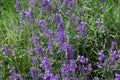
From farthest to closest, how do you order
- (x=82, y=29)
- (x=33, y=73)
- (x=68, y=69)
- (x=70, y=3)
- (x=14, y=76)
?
1. (x=70, y=3)
2. (x=82, y=29)
3. (x=14, y=76)
4. (x=33, y=73)
5. (x=68, y=69)

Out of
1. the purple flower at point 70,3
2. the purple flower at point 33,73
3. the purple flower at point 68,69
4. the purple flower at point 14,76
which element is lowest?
the purple flower at point 14,76

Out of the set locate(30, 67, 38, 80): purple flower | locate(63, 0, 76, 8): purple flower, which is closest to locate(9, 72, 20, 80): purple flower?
locate(30, 67, 38, 80): purple flower

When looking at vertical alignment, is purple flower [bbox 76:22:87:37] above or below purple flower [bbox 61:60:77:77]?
above

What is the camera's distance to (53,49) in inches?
117

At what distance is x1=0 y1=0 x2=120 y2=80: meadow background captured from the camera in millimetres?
2709

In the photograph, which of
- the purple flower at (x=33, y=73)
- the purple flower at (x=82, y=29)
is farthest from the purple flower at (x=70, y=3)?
the purple flower at (x=33, y=73)

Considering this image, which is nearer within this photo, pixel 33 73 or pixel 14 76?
pixel 33 73

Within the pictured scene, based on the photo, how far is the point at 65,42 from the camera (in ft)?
8.78

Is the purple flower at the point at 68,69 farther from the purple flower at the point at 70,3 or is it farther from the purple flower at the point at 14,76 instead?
the purple flower at the point at 70,3

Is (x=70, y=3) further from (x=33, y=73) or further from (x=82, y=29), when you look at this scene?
(x=33, y=73)

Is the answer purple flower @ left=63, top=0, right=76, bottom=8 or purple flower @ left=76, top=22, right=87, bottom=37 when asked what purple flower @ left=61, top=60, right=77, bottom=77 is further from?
purple flower @ left=63, top=0, right=76, bottom=8

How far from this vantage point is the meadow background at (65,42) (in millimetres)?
2709

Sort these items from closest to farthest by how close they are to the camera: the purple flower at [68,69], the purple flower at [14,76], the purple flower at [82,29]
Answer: the purple flower at [68,69] → the purple flower at [14,76] → the purple flower at [82,29]

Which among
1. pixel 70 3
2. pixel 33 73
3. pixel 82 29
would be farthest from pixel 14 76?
pixel 70 3
